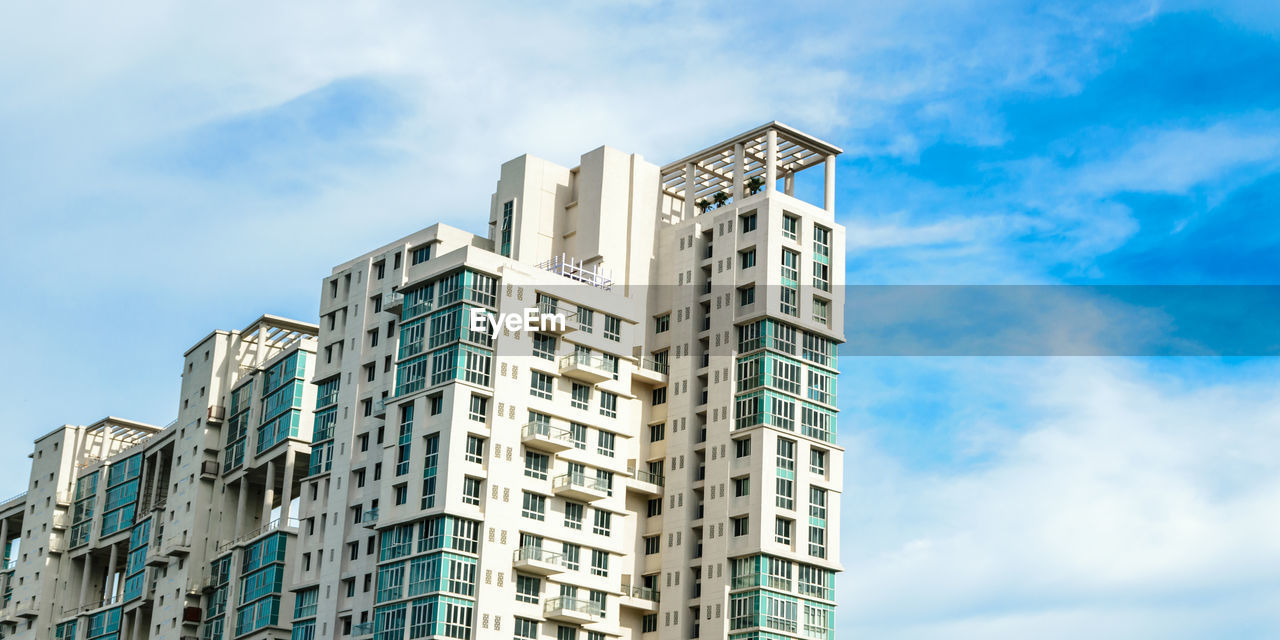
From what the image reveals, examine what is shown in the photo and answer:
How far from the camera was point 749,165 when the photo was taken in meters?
135

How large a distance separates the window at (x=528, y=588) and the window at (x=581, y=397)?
41.0 feet

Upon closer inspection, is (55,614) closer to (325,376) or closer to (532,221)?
(325,376)

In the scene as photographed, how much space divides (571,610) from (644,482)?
41.0 ft

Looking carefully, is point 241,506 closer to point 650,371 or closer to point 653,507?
point 653,507

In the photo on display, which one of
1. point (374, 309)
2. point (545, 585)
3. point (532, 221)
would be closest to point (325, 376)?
point (374, 309)

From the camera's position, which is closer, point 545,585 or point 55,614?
point 545,585

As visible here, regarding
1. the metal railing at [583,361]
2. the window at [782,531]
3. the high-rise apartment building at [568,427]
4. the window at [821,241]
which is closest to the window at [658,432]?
the high-rise apartment building at [568,427]

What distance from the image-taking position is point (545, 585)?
112 m

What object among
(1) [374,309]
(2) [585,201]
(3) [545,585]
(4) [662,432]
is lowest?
(3) [545,585]

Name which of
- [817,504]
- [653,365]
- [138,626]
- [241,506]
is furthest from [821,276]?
[138,626]

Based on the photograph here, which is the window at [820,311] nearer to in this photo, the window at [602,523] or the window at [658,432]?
the window at [658,432]

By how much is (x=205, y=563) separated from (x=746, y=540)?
50.3 metres

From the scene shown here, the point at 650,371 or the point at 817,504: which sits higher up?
the point at 650,371

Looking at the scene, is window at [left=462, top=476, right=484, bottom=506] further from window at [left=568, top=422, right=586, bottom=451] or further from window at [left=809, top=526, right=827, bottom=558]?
window at [left=809, top=526, right=827, bottom=558]
